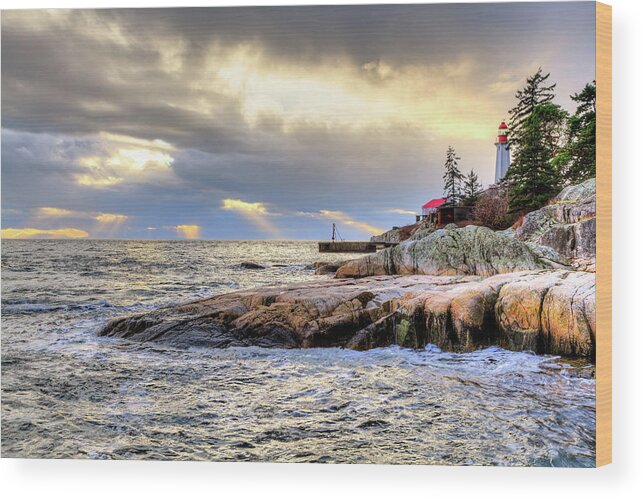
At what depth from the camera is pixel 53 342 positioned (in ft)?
16.9

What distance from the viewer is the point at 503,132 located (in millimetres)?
4801

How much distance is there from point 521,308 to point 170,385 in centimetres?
399

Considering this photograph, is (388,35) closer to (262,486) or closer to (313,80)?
(313,80)

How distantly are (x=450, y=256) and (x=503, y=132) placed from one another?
2.15 meters

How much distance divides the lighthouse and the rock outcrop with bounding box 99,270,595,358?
1.29 metres

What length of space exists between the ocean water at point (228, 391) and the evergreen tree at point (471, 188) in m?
1.94

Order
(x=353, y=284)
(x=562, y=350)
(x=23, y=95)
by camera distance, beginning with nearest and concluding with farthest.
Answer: (x=562, y=350) → (x=23, y=95) → (x=353, y=284)

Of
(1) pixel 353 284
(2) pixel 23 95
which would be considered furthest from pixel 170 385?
(2) pixel 23 95

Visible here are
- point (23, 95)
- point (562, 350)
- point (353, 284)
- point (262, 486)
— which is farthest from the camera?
point (353, 284)

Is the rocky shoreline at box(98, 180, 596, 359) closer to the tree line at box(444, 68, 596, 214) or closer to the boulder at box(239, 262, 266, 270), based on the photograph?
the tree line at box(444, 68, 596, 214)

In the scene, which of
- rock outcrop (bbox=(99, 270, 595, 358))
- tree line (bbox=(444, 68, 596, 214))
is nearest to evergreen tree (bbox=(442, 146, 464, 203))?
tree line (bbox=(444, 68, 596, 214))

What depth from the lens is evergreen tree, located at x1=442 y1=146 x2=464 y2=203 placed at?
4801 mm

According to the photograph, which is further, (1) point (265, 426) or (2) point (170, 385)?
(2) point (170, 385)

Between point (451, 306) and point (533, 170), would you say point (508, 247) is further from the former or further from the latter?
point (451, 306)
